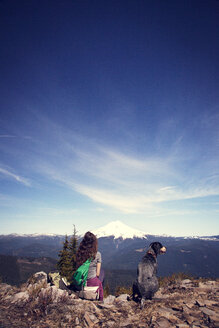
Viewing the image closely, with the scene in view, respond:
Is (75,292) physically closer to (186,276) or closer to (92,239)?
(92,239)

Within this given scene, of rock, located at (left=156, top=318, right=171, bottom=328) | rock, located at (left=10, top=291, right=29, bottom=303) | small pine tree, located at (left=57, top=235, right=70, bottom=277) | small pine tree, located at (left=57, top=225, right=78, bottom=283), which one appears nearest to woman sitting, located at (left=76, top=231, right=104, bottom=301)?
rock, located at (left=10, top=291, right=29, bottom=303)

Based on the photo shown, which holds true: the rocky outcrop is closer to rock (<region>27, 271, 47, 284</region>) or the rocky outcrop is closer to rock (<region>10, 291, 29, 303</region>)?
rock (<region>10, 291, 29, 303</region>)

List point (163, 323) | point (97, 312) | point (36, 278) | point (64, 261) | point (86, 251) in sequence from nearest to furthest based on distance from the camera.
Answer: point (163, 323) → point (97, 312) → point (86, 251) → point (36, 278) → point (64, 261)

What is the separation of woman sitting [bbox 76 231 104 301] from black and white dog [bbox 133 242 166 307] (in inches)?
54.3

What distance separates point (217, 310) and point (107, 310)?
321 centimetres

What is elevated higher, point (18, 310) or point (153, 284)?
point (153, 284)

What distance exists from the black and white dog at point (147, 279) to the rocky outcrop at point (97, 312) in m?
0.28

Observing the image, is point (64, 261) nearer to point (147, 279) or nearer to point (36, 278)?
point (36, 278)

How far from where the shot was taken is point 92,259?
6.62 meters

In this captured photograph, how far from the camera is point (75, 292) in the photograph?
6.57m

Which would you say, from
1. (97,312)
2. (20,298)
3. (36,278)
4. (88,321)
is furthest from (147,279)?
(36,278)

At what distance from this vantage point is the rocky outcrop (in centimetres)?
436

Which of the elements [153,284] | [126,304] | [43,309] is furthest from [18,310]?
[153,284]

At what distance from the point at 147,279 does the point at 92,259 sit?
2.12m
